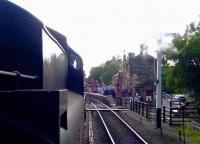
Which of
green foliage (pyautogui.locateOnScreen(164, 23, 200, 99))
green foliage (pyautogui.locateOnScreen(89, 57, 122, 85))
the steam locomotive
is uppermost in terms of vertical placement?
green foliage (pyautogui.locateOnScreen(89, 57, 122, 85))

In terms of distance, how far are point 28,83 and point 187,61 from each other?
97.1 ft

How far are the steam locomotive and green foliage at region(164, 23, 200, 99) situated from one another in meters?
28.2

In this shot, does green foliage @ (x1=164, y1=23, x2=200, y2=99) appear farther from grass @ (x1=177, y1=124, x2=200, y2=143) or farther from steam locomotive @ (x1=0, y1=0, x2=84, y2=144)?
steam locomotive @ (x1=0, y1=0, x2=84, y2=144)

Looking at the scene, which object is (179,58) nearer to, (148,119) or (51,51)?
(148,119)

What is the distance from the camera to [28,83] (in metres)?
3.54

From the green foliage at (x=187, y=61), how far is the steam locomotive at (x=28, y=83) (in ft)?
92.5

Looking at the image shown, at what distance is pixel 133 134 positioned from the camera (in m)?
22.7

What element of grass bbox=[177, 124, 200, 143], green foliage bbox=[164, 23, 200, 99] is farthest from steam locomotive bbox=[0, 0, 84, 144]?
green foliage bbox=[164, 23, 200, 99]

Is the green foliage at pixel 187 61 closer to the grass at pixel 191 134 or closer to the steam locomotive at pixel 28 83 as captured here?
the grass at pixel 191 134

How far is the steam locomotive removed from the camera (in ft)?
9.14

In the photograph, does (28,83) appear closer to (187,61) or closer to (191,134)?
(191,134)

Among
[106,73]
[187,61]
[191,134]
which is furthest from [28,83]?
[106,73]

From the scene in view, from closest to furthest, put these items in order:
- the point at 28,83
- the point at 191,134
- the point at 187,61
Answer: the point at 28,83 → the point at 191,134 → the point at 187,61

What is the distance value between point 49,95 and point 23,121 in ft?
0.68
